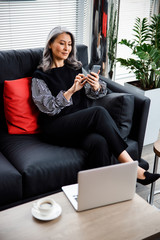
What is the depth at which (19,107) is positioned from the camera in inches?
85.6

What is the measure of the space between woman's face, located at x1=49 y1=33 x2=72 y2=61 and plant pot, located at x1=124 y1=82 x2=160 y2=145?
77 cm

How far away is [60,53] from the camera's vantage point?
223cm

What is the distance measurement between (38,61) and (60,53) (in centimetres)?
21

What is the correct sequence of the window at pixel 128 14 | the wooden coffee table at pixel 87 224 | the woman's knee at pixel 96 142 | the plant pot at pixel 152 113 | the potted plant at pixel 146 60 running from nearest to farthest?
the wooden coffee table at pixel 87 224 → the woman's knee at pixel 96 142 → the potted plant at pixel 146 60 → the plant pot at pixel 152 113 → the window at pixel 128 14

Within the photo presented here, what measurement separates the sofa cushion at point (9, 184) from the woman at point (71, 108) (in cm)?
41

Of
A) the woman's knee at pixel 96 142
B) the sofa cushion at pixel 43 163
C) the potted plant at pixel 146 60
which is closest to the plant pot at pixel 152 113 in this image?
the potted plant at pixel 146 60

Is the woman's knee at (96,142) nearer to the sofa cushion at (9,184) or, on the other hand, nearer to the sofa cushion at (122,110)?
the sofa cushion at (122,110)

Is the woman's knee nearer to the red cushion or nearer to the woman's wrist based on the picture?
the woman's wrist

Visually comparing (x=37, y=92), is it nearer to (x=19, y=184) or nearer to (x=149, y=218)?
(x=19, y=184)

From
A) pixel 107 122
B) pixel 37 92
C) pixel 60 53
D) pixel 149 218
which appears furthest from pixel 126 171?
pixel 60 53

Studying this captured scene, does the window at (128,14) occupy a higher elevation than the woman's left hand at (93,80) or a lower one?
higher

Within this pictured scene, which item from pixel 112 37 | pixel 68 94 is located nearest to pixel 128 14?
pixel 112 37

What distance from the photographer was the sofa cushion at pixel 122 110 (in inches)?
85.9

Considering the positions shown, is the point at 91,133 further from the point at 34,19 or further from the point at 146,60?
the point at 34,19
